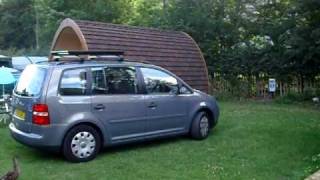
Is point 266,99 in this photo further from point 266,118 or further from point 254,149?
point 254,149

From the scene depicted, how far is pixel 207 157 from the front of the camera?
7812 mm

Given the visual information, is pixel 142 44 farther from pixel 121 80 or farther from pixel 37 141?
pixel 37 141

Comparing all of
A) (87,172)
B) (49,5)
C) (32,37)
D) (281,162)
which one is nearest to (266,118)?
(281,162)

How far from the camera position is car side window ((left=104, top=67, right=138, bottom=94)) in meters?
8.04

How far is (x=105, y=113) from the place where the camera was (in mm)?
7848

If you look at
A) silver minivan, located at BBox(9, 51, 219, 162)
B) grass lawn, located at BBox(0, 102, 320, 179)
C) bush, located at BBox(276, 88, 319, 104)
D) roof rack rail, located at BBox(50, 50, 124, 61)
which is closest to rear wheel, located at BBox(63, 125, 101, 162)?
silver minivan, located at BBox(9, 51, 219, 162)

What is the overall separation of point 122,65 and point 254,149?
271 centimetres

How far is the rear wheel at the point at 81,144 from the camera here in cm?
746

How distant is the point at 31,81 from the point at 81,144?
131 cm

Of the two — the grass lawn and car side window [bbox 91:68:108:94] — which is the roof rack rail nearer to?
car side window [bbox 91:68:108:94]

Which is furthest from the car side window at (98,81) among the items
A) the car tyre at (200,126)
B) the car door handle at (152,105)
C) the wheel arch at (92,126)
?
the car tyre at (200,126)

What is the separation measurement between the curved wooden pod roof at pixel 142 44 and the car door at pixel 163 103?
337cm

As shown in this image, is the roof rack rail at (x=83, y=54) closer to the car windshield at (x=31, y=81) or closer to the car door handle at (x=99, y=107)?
the car windshield at (x=31, y=81)

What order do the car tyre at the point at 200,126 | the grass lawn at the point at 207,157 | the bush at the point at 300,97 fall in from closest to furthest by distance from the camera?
1. the grass lawn at the point at 207,157
2. the car tyre at the point at 200,126
3. the bush at the point at 300,97
